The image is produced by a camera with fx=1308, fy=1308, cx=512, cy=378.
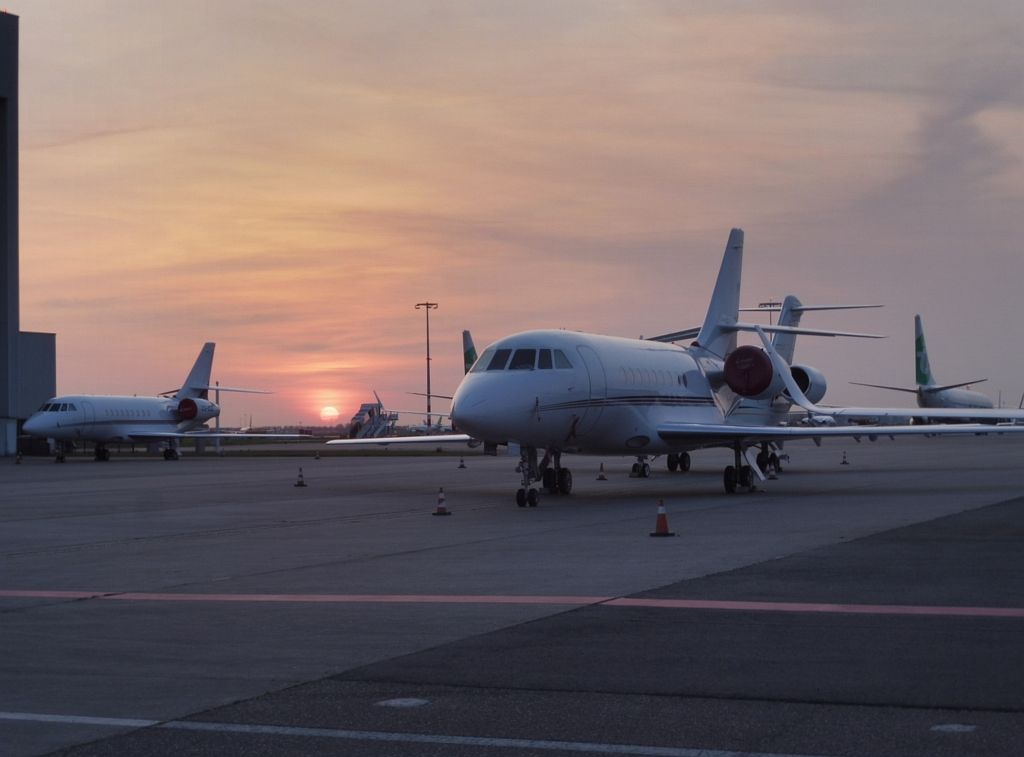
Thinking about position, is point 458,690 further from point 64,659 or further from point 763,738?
point 64,659

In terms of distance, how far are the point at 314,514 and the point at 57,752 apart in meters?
16.0

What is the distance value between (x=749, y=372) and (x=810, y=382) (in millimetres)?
6482

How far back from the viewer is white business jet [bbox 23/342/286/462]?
60.1 metres

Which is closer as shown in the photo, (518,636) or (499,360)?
(518,636)

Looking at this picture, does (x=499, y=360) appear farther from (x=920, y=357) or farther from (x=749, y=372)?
(x=920, y=357)

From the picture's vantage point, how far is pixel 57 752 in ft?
20.9

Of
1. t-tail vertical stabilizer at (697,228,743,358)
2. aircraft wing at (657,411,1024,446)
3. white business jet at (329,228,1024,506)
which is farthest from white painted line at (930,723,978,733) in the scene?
t-tail vertical stabilizer at (697,228,743,358)

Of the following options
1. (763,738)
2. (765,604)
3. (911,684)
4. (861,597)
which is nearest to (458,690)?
(763,738)

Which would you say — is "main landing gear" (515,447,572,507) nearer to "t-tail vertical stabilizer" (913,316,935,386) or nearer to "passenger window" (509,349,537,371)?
"passenger window" (509,349,537,371)

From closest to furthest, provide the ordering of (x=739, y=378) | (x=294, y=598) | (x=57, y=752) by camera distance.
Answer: (x=57, y=752)
(x=294, y=598)
(x=739, y=378)

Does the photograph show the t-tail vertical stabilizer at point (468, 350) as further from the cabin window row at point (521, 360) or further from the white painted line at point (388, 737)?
the white painted line at point (388, 737)

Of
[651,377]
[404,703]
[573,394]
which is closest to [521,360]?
[573,394]

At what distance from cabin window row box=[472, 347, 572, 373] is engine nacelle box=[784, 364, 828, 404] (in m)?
12.5

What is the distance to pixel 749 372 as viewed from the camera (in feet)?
100
